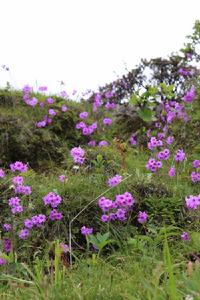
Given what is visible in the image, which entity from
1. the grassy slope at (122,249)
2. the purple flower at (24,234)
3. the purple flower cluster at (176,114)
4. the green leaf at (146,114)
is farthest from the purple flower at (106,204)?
the green leaf at (146,114)

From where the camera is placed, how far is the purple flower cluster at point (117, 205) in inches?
149

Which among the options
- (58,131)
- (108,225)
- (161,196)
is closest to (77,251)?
(108,225)

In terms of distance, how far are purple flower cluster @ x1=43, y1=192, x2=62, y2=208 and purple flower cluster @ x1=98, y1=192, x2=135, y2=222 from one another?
11.7 inches

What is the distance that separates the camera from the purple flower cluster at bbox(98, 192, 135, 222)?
3.79m

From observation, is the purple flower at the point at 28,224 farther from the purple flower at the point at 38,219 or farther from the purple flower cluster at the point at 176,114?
the purple flower cluster at the point at 176,114

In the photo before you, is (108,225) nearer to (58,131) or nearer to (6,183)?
(6,183)

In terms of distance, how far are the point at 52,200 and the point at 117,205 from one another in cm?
45

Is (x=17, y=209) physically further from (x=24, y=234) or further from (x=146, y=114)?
(x=146, y=114)

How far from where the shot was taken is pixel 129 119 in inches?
314

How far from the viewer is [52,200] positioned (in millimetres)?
3900

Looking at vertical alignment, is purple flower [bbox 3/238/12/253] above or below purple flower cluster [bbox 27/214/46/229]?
below

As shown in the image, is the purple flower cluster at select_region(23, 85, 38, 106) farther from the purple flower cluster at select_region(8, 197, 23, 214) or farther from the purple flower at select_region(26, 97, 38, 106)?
the purple flower cluster at select_region(8, 197, 23, 214)

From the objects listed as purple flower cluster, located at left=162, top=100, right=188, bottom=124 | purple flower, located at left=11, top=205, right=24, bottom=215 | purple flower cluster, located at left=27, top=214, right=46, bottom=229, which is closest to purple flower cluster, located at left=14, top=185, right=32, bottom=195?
purple flower, located at left=11, top=205, right=24, bottom=215

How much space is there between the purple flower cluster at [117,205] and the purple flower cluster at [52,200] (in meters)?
0.30
